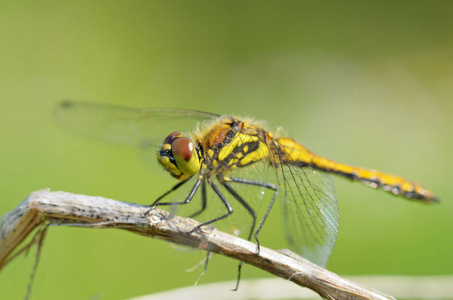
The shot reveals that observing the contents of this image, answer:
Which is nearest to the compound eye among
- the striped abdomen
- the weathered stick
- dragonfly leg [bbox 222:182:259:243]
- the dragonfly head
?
the dragonfly head

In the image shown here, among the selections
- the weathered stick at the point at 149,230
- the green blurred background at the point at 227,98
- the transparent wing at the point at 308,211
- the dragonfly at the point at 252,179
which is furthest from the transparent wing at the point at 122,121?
the weathered stick at the point at 149,230

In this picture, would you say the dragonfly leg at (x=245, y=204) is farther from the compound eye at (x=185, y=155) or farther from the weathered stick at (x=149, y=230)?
the weathered stick at (x=149, y=230)

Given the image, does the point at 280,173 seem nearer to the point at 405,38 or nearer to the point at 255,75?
the point at 255,75

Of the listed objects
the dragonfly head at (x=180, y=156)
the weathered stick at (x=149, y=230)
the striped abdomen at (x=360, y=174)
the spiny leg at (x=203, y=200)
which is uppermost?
the striped abdomen at (x=360, y=174)

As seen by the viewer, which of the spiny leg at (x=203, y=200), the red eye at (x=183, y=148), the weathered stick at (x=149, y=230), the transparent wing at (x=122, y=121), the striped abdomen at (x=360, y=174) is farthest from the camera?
the transparent wing at (x=122, y=121)

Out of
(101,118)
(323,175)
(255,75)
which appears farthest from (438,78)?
(101,118)

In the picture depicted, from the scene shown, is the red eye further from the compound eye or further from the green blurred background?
the green blurred background

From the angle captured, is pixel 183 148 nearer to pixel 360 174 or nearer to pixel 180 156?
pixel 180 156

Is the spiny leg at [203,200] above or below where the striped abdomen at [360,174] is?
below
